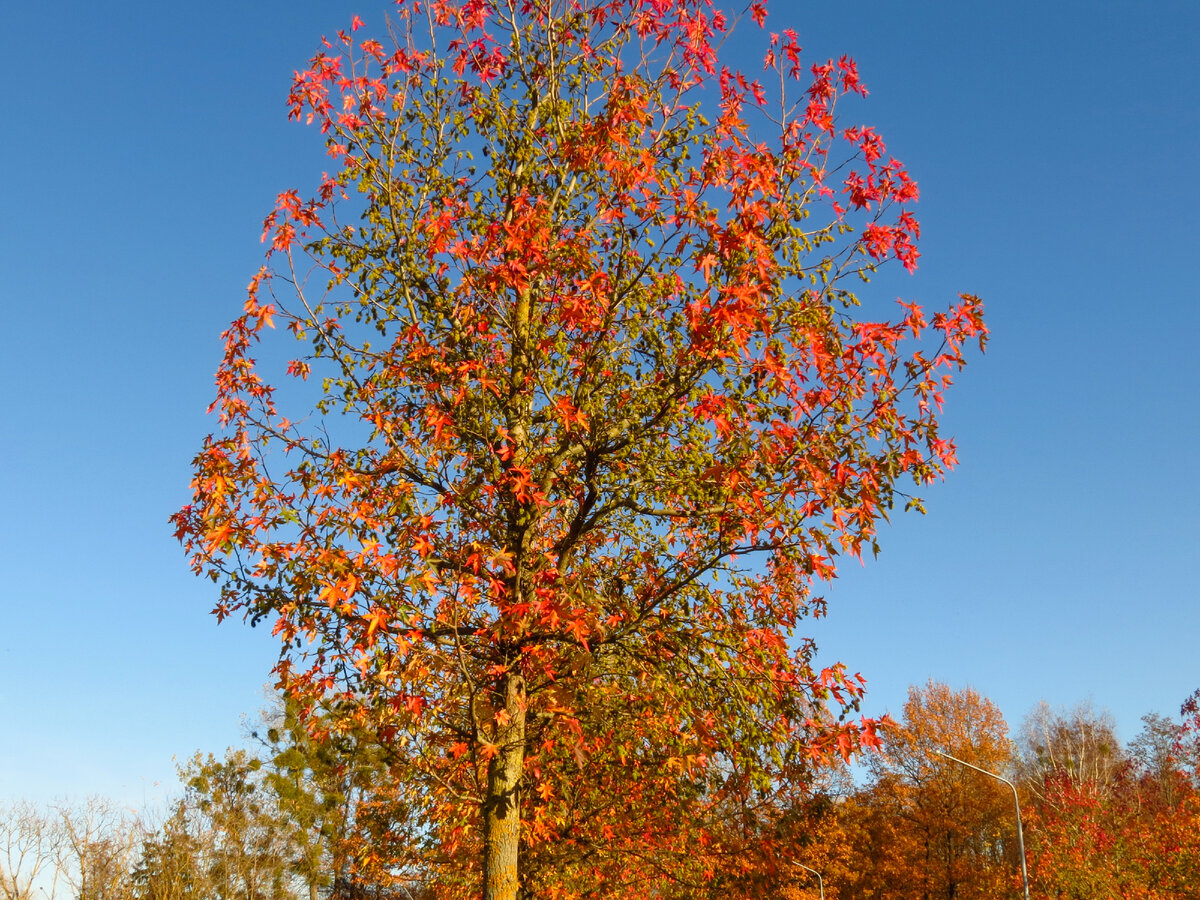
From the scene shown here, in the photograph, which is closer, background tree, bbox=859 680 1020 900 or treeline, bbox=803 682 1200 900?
treeline, bbox=803 682 1200 900

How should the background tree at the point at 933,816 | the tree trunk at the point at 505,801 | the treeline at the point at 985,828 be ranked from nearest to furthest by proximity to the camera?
the tree trunk at the point at 505,801 < the treeline at the point at 985,828 < the background tree at the point at 933,816

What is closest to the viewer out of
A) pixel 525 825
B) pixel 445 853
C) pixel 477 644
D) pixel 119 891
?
pixel 477 644

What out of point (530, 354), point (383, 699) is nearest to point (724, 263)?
point (530, 354)

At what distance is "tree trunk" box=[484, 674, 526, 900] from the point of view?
26.9 ft

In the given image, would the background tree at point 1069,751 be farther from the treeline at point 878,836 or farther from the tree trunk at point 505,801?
the tree trunk at point 505,801

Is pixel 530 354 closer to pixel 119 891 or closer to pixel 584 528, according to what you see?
pixel 584 528

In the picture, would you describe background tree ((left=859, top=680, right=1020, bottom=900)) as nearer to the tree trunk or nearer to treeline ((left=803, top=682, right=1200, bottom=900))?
treeline ((left=803, top=682, right=1200, bottom=900))

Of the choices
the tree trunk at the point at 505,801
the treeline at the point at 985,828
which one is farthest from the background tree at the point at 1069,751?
the tree trunk at the point at 505,801

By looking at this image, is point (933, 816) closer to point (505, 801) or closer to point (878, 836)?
point (878, 836)

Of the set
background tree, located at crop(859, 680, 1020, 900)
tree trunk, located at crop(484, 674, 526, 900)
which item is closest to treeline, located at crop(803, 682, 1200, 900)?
background tree, located at crop(859, 680, 1020, 900)

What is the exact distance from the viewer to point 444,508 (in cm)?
898

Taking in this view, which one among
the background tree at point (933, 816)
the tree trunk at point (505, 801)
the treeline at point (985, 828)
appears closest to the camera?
the tree trunk at point (505, 801)

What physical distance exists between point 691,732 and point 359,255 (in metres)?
5.60

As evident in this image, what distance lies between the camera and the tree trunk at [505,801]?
8188 mm
